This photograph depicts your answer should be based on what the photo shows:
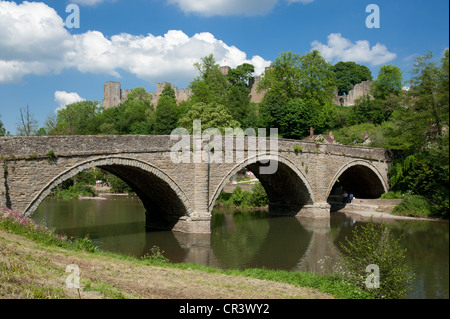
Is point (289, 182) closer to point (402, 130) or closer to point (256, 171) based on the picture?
point (256, 171)

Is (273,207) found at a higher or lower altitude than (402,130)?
lower

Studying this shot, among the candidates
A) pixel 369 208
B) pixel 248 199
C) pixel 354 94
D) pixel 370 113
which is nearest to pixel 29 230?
pixel 248 199

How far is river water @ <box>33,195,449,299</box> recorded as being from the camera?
547 inches

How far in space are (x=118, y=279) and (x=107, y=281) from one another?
1.27 ft

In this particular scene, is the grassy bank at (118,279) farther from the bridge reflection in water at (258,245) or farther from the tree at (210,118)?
the tree at (210,118)

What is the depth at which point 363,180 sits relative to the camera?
29234mm

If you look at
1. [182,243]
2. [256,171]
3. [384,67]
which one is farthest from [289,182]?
[384,67]

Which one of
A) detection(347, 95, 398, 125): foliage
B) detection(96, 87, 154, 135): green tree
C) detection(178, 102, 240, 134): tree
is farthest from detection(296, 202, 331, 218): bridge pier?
detection(96, 87, 154, 135): green tree

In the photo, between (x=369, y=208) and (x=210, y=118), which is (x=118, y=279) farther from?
(x=210, y=118)

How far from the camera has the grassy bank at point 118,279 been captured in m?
6.02

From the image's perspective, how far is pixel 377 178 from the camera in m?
27.7

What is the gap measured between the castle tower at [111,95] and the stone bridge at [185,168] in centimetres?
5523

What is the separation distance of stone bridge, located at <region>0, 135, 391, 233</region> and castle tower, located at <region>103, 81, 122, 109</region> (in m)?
55.2
